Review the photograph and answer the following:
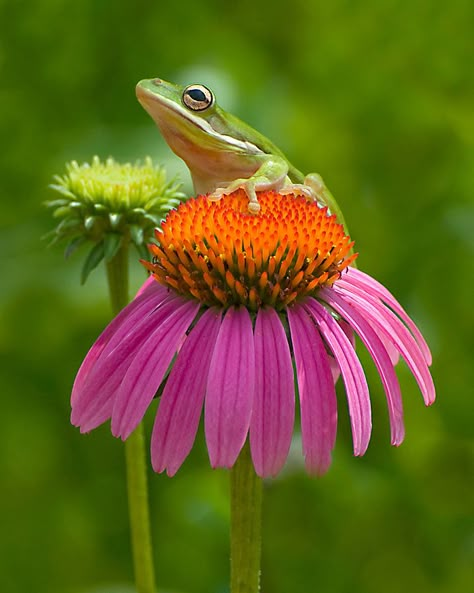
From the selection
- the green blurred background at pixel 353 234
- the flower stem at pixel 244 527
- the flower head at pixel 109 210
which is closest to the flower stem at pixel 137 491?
the flower head at pixel 109 210

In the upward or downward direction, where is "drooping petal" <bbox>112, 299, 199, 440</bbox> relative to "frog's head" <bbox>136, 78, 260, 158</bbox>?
downward

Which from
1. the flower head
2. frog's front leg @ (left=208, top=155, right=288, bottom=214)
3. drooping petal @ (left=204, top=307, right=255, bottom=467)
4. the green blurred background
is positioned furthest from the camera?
the green blurred background

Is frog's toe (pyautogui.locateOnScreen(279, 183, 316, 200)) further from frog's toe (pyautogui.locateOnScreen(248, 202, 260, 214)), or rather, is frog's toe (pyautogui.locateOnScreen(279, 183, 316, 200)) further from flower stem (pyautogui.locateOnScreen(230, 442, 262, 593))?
flower stem (pyautogui.locateOnScreen(230, 442, 262, 593))

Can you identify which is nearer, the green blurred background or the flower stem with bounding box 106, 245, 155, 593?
the flower stem with bounding box 106, 245, 155, 593

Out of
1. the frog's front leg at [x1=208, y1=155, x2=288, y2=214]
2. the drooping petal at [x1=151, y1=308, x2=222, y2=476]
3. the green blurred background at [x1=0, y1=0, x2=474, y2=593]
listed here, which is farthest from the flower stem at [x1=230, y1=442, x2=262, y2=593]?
the green blurred background at [x1=0, y1=0, x2=474, y2=593]

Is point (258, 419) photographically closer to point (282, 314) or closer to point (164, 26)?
point (282, 314)

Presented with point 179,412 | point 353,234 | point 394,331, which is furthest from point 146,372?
point 353,234

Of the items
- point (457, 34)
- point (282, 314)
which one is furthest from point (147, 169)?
point (457, 34)
